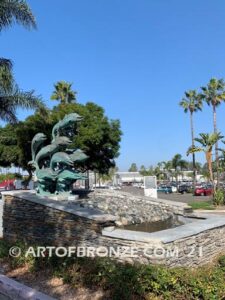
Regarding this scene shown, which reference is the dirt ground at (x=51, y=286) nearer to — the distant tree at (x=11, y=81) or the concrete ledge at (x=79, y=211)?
the concrete ledge at (x=79, y=211)

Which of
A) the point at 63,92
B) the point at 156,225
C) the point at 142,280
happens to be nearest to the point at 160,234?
the point at 142,280

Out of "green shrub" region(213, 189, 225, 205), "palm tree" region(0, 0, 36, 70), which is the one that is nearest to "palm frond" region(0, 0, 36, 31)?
"palm tree" region(0, 0, 36, 70)

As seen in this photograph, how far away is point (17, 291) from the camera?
7266 mm

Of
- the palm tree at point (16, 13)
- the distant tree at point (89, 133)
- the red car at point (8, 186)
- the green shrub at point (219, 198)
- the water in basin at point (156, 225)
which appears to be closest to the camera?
the water in basin at point (156, 225)

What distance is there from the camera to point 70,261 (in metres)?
8.24

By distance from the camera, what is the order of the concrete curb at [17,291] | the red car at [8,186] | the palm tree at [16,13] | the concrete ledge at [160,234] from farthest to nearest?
the red car at [8,186] → the palm tree at [16,13] → the concrete ledge at [160,234] → the concrete curb at [17,291]

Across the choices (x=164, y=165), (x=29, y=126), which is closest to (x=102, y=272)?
(x=29, y=126)

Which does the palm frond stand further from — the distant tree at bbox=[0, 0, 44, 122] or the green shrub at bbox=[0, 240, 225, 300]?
the green shrub at bbox=[0, 240, 225, 300]

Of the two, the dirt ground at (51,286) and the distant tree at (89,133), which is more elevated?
the distant tree at (89,133)

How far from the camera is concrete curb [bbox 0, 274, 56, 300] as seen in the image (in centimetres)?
692

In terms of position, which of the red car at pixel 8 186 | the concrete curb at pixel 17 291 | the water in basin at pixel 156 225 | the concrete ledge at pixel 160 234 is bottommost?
the concrete curb at pixel 17 291

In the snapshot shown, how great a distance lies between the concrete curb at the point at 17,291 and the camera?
6.92m

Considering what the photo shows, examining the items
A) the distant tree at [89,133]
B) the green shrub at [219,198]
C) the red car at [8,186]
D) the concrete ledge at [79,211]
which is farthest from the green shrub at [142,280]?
the red car at [8,186]

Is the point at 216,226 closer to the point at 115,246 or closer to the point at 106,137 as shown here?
the point at 115,246
